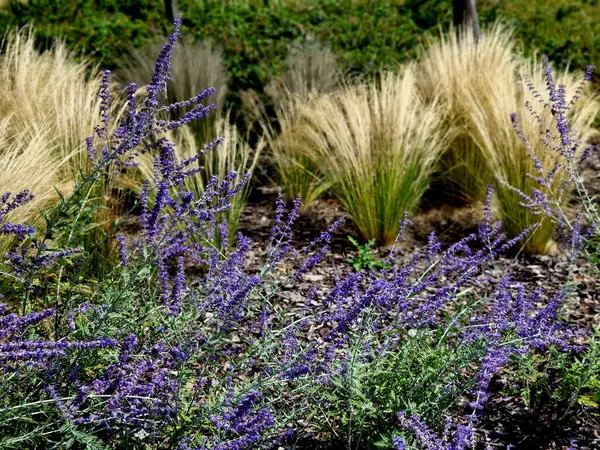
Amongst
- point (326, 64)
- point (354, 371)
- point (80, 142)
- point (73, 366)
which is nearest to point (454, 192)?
point (326, 64)

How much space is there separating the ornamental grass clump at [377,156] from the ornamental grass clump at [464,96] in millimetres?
334

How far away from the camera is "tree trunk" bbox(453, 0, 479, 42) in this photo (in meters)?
7.71

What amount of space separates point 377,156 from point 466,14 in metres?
3.33

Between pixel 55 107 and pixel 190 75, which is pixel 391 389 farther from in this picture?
pixel 190 75

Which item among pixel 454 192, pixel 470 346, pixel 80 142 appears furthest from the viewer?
pixel 454 192

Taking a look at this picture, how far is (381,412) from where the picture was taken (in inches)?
108

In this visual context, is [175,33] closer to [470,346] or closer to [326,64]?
[470,346]

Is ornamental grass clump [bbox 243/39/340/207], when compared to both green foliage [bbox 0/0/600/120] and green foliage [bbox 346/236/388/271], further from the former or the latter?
green foliage [bbox 346/236/388/271]

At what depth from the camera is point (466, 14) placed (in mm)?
7754

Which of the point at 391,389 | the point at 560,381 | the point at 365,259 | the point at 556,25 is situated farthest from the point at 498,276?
the point at 556,25

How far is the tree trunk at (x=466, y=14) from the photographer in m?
7.71

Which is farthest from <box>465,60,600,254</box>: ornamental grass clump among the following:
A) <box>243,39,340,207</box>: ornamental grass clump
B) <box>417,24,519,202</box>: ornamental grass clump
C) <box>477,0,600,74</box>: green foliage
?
<box>477,0,600,74</box>: green foliage

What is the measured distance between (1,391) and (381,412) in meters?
1.27

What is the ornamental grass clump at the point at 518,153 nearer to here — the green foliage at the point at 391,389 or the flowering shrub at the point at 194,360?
the flowering shrub at the point at 194,360
